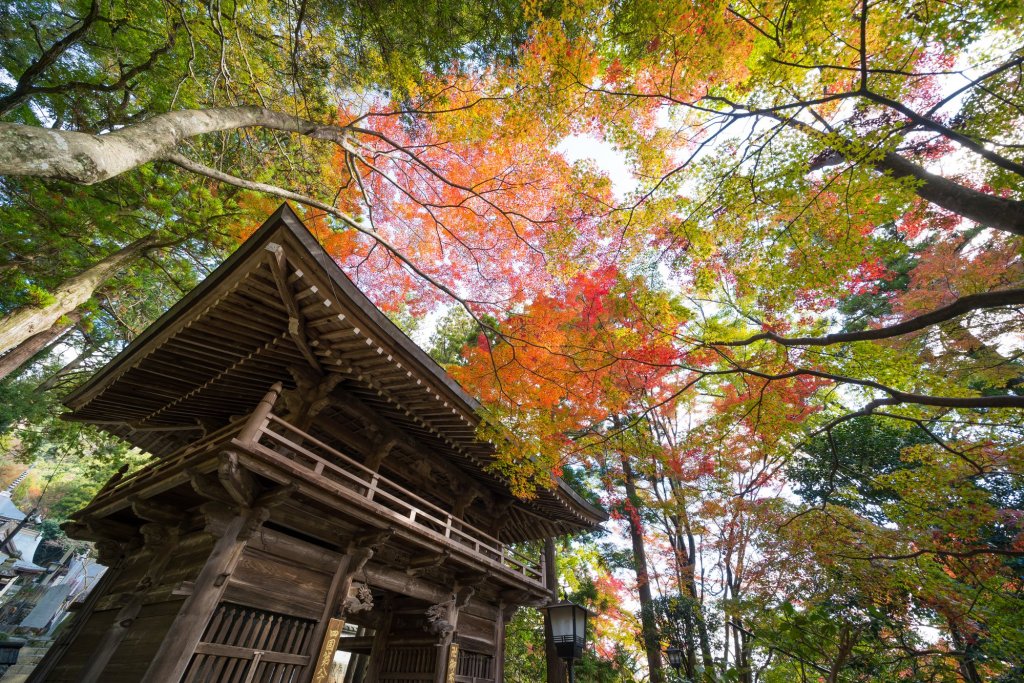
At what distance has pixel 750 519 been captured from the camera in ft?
43.8

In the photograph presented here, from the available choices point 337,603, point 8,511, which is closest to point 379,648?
point 337,603

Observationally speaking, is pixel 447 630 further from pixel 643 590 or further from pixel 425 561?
pixel 643 590

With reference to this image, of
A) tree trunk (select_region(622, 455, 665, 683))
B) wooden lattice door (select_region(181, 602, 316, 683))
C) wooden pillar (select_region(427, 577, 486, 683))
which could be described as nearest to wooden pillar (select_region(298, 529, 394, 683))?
wooden lattice door (select_region(181, 602, 316, 683))

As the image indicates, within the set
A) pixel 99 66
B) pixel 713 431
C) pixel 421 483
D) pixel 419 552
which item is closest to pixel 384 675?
pixel 419 552

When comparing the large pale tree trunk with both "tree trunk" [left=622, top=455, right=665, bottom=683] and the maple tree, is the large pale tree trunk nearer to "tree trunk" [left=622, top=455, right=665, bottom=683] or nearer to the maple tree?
the maple tree

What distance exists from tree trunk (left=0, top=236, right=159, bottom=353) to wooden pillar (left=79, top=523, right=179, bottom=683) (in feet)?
13.4

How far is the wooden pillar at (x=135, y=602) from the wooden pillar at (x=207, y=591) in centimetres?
178

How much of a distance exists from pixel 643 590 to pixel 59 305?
16.8 metres

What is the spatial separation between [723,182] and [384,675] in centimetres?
1081

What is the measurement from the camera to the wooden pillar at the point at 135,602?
17.8ft

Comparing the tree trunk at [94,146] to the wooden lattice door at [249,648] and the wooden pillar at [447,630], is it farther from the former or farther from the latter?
the wooden pillar at [447,630]

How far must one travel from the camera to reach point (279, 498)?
5.14 meters

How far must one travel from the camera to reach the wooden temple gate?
197 inches

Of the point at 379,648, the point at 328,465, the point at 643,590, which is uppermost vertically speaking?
the point at 643,590
